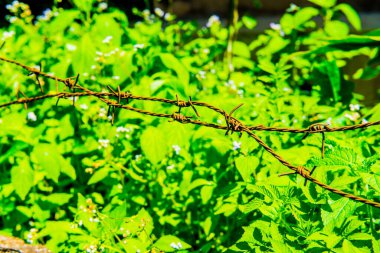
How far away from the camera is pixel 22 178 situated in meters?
2.31

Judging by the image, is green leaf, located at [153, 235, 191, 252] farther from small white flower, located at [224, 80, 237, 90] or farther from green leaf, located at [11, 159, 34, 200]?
small white flower, located at [224, 80, 237, 90]

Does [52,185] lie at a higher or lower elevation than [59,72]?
lower

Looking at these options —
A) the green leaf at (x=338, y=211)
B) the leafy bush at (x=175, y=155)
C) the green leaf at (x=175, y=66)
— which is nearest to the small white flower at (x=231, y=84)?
the leafy bush at (x=175, y=155)

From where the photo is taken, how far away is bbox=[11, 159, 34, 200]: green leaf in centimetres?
229

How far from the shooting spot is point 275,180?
175cm

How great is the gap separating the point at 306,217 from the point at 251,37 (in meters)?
3.67

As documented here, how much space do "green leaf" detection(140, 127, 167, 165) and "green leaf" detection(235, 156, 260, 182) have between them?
400 millimetres

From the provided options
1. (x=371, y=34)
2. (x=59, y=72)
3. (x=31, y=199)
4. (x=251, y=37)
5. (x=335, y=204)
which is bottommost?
(x=31, y=199)

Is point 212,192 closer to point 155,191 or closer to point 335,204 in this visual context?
point 155,191

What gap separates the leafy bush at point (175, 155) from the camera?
168 cm

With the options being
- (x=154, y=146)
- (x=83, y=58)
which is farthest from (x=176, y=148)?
(x=83, y=58)

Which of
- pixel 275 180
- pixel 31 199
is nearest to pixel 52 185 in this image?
pixel 31 199

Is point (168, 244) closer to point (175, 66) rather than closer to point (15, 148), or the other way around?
point (15, 148)

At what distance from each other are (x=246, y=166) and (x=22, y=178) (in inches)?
38.2
